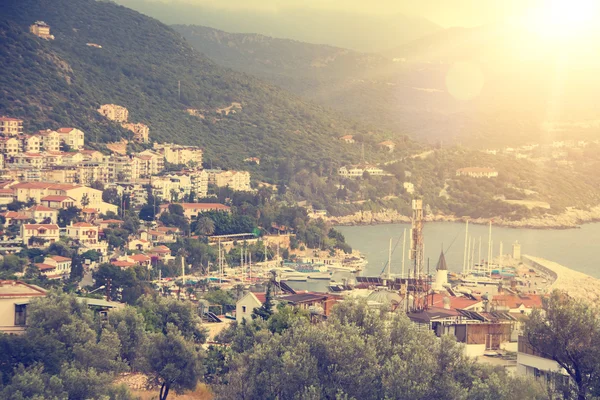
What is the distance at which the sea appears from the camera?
34.6 m

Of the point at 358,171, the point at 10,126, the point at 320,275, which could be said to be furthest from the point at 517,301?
the point at 358,171

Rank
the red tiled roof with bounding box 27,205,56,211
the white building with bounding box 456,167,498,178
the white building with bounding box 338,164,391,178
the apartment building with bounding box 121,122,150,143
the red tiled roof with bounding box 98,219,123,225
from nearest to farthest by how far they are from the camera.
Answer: the red tiled roof with bounding box 27,205,56,211 → the red tiled roof with bounding box 98,219,123,225 → the apartment building with bounding box 121,122,150,143 → the white building with bounding box 338,164,391,178 → the white building with bounding box 456,167,498,178

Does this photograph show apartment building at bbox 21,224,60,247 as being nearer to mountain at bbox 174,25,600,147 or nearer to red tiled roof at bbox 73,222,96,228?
red tiled roof at bbox 73,222,96,228

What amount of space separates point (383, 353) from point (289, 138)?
44.4 m

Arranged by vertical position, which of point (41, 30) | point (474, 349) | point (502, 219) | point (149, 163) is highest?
point (41, 30)

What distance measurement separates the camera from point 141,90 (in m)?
53.1

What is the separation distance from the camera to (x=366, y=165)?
54.1m

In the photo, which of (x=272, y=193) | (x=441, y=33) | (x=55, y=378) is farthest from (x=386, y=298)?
(x=441, y=33)

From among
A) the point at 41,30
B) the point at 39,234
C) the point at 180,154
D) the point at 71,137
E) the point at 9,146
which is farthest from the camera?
the point at 41,30

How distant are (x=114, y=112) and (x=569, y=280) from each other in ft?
69.9

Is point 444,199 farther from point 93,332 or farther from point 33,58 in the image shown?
point 93,332

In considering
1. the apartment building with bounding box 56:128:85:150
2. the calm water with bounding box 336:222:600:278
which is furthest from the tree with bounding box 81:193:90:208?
the calm water with bounding box 336:222:600:278

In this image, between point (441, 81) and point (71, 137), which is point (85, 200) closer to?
point (71, 137)

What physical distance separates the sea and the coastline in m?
1.60
